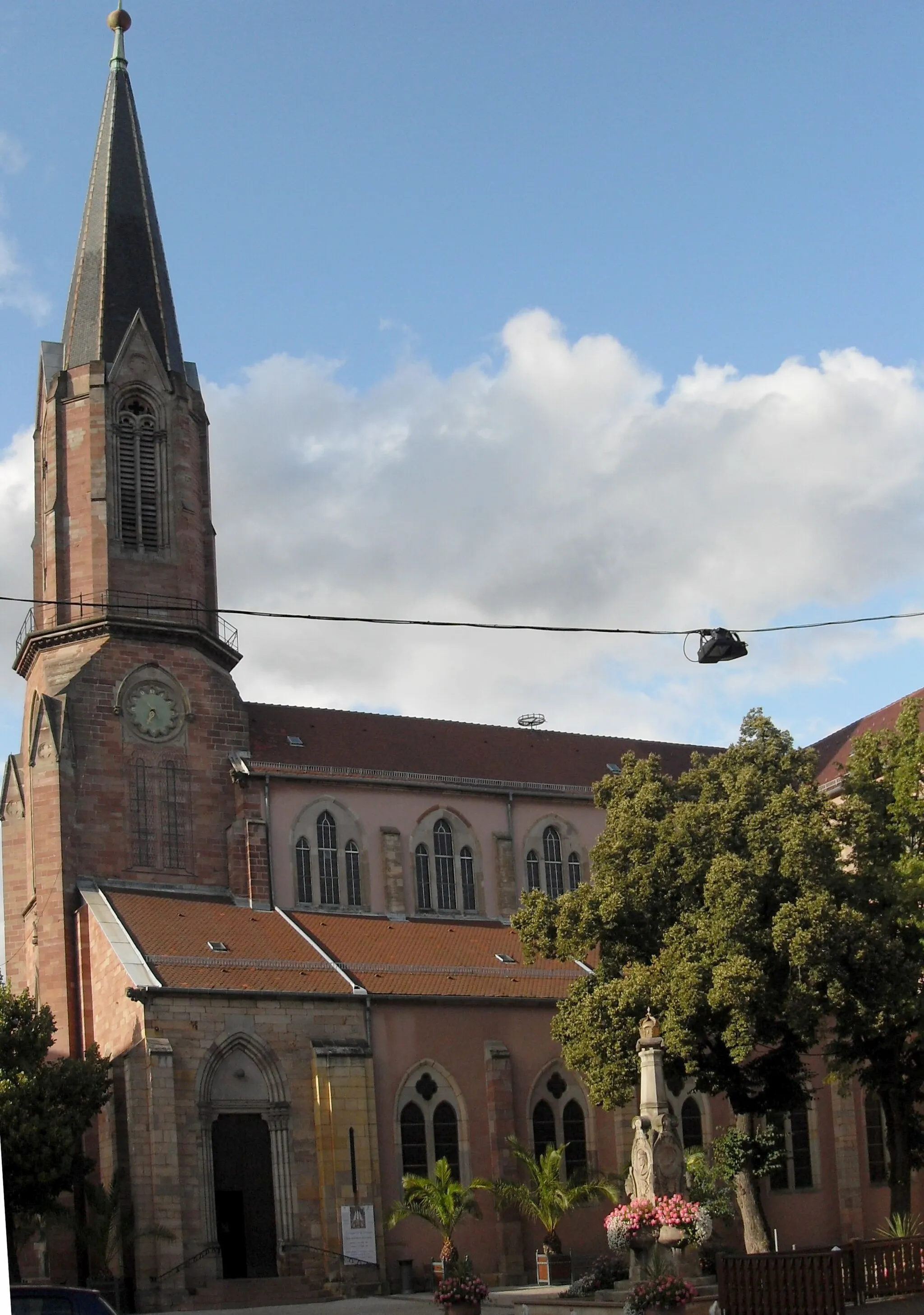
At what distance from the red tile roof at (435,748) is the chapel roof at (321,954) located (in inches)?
205

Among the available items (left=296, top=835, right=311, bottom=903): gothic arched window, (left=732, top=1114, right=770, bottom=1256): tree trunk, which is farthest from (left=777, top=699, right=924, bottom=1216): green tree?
(left=296, top=835, right=311, bottom=903): gothic arched window

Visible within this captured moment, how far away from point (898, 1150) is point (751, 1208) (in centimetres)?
340

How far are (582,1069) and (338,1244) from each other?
7.23 m

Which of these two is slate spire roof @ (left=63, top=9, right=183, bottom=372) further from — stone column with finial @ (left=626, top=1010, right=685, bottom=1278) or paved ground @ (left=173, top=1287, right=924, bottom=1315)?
stone column with finial @ (left=626, top=1010, right=685, bottom=1278)

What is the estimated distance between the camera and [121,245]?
168 ft

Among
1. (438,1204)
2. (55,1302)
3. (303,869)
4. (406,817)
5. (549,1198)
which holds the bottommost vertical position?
(549,1198)

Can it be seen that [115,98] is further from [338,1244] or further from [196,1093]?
[338,1244]

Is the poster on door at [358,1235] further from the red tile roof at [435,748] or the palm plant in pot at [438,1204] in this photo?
the red tile roof at [435,748]

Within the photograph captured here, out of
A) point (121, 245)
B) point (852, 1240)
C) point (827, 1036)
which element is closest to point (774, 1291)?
point (852, 1240)

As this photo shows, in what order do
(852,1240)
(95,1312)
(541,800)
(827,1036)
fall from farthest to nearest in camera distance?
1. (541,800)
2. (827,1036)
3. (852,1240)
4. (95,1312)

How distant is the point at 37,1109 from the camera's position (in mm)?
34312

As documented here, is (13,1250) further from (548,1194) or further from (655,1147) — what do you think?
(655,1147)

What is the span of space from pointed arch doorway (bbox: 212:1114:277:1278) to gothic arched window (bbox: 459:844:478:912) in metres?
12.7

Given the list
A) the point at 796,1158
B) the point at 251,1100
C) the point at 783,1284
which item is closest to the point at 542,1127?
the point at 796,1158
